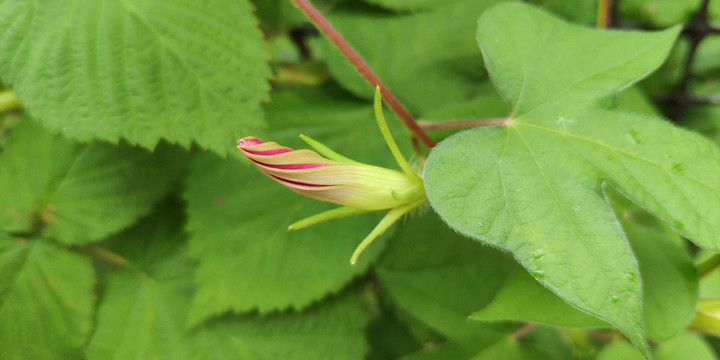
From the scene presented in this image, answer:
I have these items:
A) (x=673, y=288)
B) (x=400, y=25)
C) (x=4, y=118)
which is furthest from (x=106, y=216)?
(x=673, y=288)

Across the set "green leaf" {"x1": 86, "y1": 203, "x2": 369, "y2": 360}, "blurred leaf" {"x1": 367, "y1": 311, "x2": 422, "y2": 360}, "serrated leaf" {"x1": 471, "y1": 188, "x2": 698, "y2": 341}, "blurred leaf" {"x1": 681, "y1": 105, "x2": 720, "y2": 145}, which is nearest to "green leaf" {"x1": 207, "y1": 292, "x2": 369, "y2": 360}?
"green leaf" {"x1": 86, "y1": 203, "x2": 369, "y2": 360}

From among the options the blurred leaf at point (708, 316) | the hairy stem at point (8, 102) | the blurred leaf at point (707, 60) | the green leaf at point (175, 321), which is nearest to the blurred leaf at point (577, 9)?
the blurred leaf at point (707, 60)

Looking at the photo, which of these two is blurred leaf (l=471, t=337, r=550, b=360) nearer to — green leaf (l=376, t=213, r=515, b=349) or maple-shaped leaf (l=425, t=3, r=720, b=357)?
green leaf (l=376, t=213, r=515, b=349)

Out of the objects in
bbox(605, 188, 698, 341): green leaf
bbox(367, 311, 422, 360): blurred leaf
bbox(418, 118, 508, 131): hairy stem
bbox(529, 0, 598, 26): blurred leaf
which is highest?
bbox(529, 0, 598, 26): blurred leaf

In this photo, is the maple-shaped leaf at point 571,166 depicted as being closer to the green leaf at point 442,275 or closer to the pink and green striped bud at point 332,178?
the pink and green striped bud at point 332,178

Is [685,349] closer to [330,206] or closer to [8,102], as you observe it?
[330,206]

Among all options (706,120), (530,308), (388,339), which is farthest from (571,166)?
(706,120)
